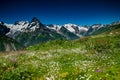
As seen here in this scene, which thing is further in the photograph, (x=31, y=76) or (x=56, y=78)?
(x=31, y=76)

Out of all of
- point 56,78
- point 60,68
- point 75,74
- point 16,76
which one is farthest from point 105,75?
point 16,76

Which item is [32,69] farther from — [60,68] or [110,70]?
[110,70]

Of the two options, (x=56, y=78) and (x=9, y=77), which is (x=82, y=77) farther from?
(x=9, y=77)

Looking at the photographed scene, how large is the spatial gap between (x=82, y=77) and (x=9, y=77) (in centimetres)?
443

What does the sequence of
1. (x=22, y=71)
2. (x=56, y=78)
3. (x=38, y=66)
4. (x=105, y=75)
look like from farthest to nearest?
(x=38, y=66) → (x=22, y=71) → (x=56, y=78) → (x=105, y=75)

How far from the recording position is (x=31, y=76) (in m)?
14.9

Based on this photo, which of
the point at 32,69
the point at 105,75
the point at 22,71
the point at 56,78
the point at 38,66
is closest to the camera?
the point at 105,75

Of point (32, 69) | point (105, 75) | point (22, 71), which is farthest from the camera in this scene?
point (32, 69)

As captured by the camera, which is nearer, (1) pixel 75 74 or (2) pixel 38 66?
(1) pixel 75 74

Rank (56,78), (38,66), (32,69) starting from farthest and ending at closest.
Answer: (38,66), (32,69), (56,78)

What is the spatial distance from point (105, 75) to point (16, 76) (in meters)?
5.42

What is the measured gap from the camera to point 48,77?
14344mm

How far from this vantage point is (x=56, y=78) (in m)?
13.9

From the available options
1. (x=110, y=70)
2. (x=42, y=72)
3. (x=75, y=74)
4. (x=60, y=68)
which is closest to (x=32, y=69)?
(x=42, y=72)
